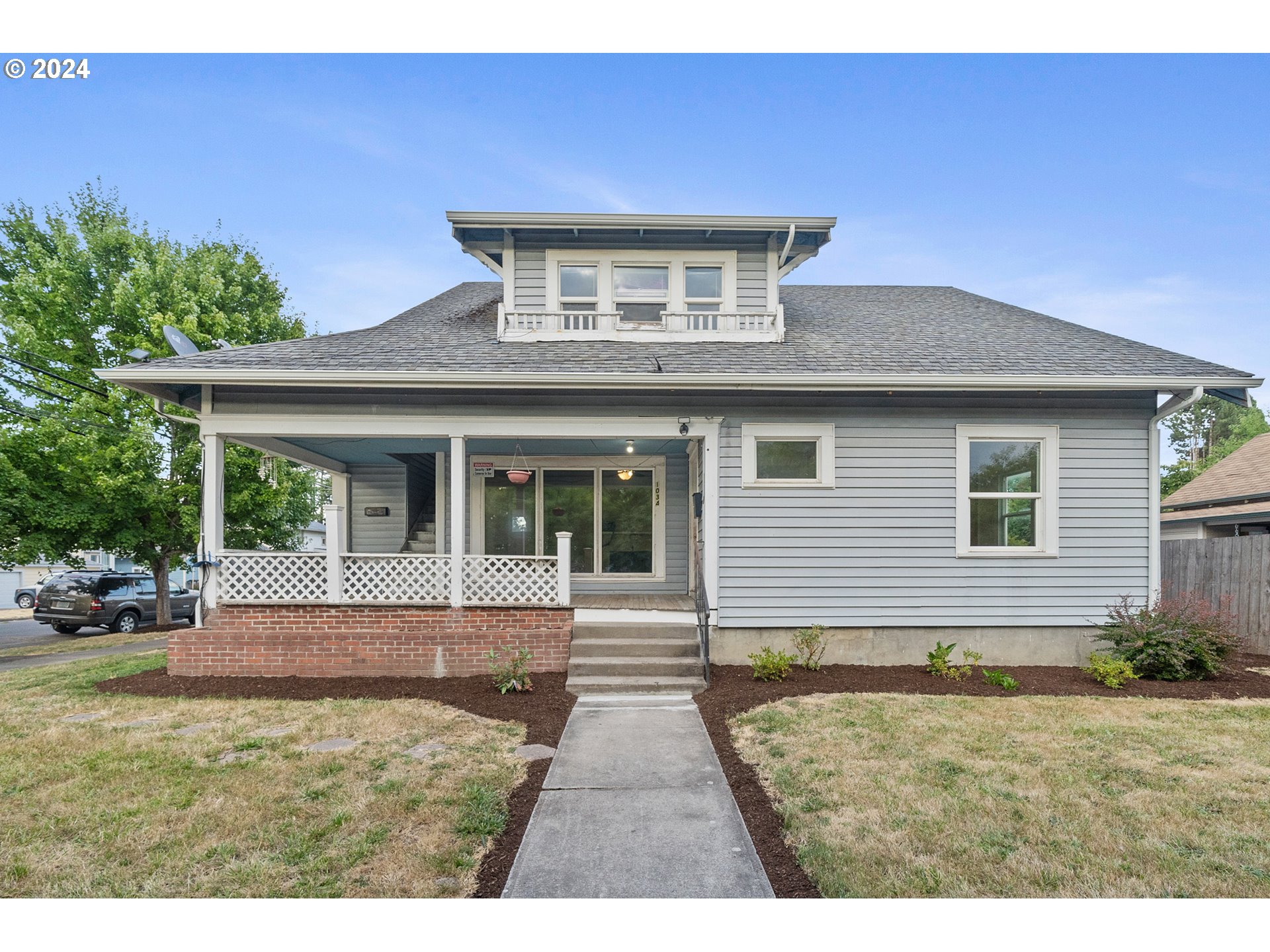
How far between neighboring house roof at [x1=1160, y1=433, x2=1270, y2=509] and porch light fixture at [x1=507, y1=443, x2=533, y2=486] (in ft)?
49.8

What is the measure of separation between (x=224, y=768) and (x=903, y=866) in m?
A: 4.52

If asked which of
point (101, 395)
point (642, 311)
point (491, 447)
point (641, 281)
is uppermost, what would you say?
point (641, 281)

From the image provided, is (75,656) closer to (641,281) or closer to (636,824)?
(641,281)

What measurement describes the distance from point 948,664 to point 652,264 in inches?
263

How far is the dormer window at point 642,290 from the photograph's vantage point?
920cm

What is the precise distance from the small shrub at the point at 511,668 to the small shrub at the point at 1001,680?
5054 mm

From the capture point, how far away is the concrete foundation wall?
7664 millimetres

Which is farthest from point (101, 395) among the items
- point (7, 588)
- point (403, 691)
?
point (7, 588)

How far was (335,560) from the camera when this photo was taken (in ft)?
24.4

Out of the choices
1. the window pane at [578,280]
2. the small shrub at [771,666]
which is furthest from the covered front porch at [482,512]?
the window pane at [578,280]

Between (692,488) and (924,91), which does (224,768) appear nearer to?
(692,488)
